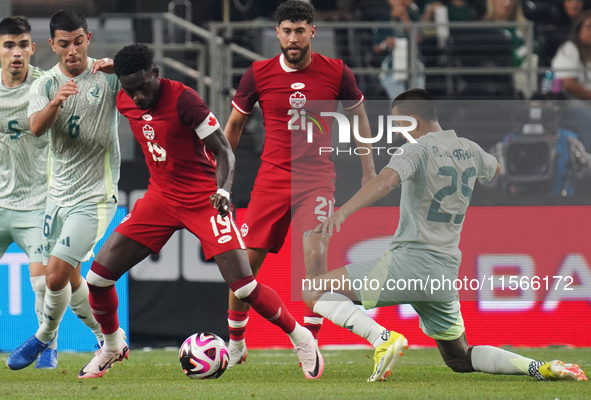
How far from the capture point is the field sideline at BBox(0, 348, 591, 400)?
5.08 metres

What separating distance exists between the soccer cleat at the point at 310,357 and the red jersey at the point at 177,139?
1216 mm

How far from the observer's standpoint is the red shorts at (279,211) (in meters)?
6.59

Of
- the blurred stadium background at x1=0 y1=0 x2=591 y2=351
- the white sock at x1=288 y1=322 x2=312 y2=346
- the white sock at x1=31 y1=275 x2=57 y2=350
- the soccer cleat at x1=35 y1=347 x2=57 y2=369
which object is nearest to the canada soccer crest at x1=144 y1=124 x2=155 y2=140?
the white sock at x1=288 y1=322 x2=312 y2=346

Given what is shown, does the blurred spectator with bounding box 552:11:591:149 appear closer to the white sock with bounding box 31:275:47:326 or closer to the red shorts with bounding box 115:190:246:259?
the red shorts with bounding box 115:190:246:259

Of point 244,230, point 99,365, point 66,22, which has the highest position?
point 66,22

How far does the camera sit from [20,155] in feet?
22.9

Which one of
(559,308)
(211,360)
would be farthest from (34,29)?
(559,308)

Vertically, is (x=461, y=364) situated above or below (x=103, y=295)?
below

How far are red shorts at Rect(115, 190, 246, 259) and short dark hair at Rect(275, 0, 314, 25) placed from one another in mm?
1545

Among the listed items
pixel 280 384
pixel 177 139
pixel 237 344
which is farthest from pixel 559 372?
pixel 177 139

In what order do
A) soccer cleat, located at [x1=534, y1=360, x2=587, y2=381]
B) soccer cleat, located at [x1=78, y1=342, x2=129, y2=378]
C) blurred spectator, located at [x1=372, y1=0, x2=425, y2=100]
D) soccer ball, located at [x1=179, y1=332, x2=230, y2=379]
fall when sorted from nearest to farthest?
soccer cleat, located at [x1=534, y1=360, x2=587, y2=381]
soccer ball, located at [x1=179, y1=332, x2=230, y2=379]
soccer cleat, located at [x1=78, y1=342, x2=129, y2=378]
blurred spectator, located at [x1=372, y1=0, x2=425, y2=100]

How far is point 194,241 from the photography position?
9.02 meters

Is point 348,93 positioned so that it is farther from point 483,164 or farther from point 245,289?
point 245,289

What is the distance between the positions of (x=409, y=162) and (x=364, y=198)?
447 millimetres
